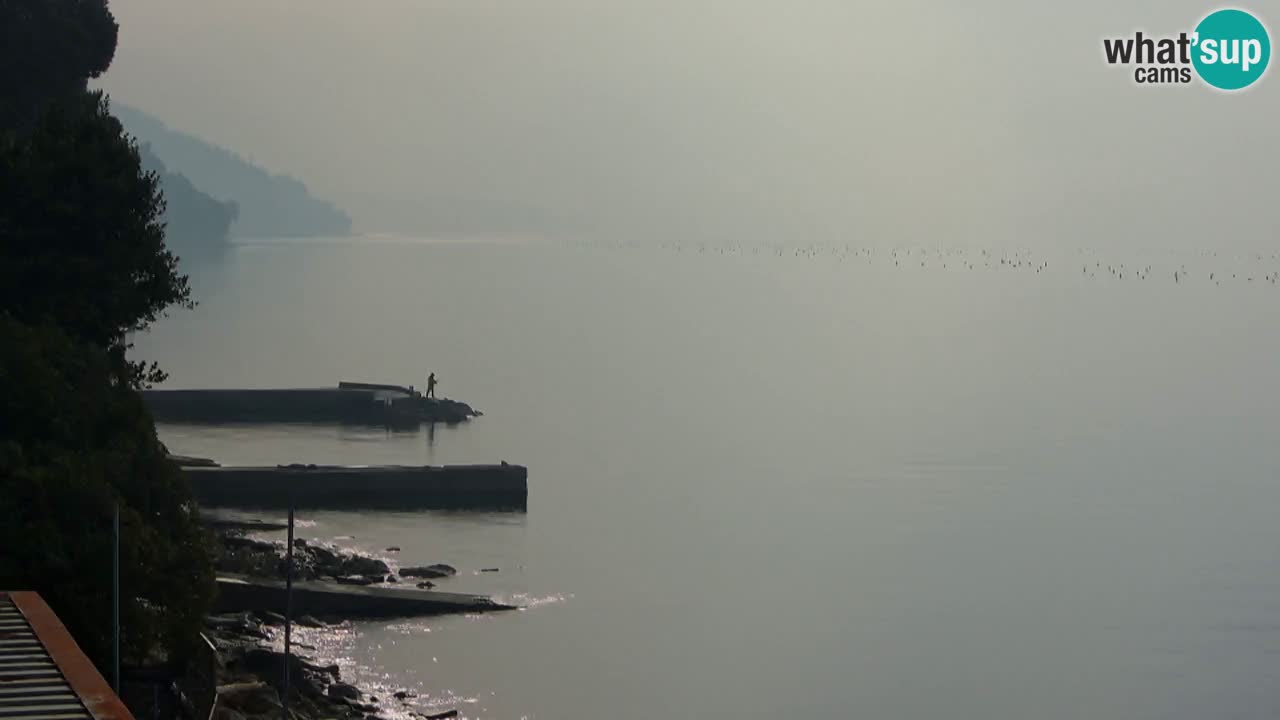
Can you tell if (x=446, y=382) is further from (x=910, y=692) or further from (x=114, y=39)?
(x=910, y=692)

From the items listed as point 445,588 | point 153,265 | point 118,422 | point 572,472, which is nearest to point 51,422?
point 118,422

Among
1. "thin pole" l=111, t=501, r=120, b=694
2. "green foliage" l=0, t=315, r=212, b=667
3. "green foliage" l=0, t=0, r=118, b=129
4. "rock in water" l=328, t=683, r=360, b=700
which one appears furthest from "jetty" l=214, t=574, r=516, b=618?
"green foliage" l=0, t=0, r=118, b=129

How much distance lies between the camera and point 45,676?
46.5 feet

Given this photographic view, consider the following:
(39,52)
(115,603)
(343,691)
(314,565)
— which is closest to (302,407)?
(314,565)

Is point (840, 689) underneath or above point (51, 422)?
underneath

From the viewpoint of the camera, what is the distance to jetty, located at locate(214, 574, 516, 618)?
3092 cm

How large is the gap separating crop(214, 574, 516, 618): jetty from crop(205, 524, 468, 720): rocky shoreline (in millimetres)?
397

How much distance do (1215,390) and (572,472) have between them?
38466 mm

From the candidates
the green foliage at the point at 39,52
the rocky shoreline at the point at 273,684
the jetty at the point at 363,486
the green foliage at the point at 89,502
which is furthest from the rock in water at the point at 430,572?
the green foliage at the point at 39,52

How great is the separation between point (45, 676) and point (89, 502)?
675cm

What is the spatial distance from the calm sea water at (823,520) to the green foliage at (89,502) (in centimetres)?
734

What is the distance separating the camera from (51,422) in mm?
22750

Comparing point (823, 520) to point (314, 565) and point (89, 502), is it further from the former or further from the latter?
point (89, 502)

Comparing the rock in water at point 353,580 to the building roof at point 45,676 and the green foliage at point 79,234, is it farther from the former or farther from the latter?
the building roof at point 45,676
